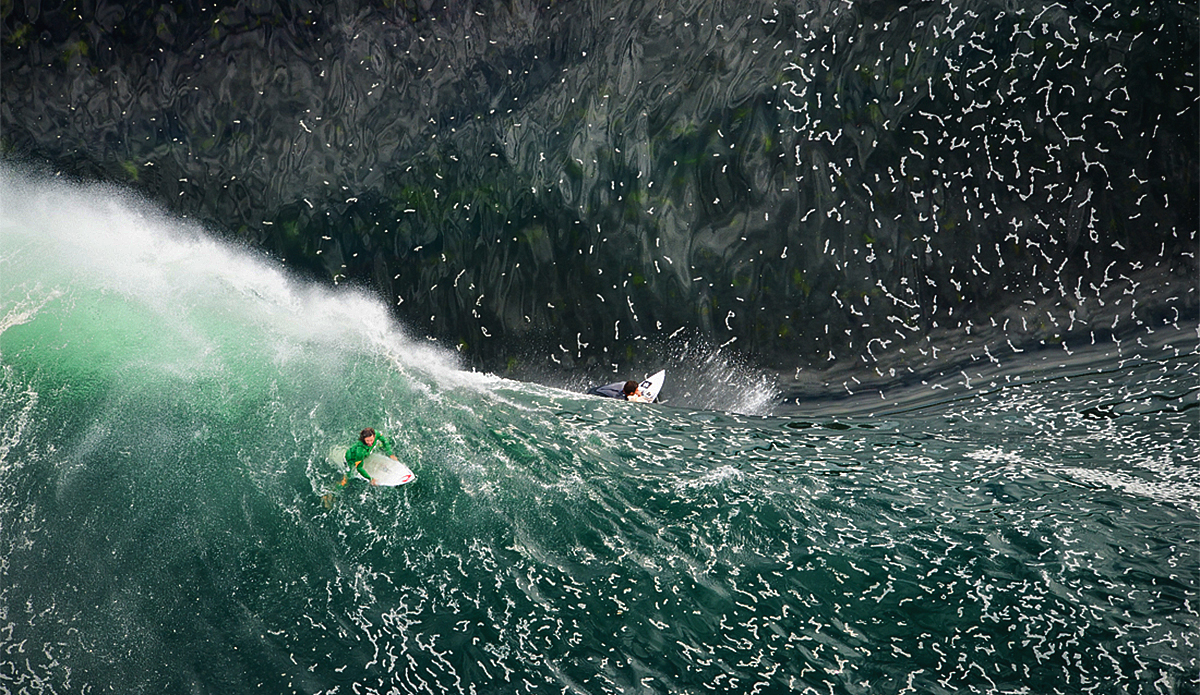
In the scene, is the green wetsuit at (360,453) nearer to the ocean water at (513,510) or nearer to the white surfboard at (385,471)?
the white surfboard at (385,471)

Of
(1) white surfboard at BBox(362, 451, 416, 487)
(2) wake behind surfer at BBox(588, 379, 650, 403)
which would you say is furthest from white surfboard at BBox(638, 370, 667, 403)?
(1) white surfboard at BBox(362, 451, 416, 487)

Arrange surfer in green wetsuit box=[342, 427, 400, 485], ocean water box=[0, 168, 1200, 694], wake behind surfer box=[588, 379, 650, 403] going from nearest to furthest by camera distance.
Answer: ocean water box=[0, 168, 1200, 694], surfer in green wetsuit box=[342, 427, 400, 485], wake behind surfer box=[588, 379, 650, 403]

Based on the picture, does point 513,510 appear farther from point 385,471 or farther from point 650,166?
point 650,166

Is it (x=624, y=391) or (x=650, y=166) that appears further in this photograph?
(x=624, y=391)

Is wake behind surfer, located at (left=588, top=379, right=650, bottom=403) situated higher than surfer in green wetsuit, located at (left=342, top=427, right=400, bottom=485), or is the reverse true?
wake behind surfer, located at (left=588, top=379, right=650, bottom=403)

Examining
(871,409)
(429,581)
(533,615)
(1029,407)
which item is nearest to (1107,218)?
(1029,407)

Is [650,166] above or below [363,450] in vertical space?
above

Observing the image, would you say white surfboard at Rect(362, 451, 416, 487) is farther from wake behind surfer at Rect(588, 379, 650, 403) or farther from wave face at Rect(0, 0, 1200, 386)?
wake behind surfer at Rect(588, 379, 650, 403)

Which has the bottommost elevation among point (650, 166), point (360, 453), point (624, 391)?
point (360, 453)

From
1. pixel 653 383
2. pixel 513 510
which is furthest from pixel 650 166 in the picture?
pixel 513 510
